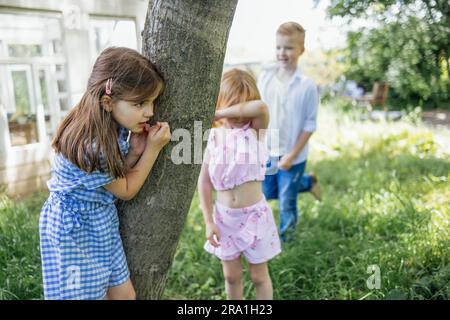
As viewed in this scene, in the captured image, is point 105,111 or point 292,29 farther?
point 292,29

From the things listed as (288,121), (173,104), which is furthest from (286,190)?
(173,104)

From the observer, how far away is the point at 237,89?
1836mm

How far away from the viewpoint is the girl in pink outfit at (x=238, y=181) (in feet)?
6.08

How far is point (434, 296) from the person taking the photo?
1.80 m

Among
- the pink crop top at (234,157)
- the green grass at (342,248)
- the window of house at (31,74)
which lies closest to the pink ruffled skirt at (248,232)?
the pink crop top at (234,157)

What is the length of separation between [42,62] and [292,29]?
2227 mm

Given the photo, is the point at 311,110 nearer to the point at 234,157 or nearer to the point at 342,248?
the point at 342,248

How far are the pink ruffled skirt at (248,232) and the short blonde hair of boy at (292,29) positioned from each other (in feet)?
3.09

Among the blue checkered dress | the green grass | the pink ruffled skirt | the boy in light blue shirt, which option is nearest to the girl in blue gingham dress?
the blue checkered dress

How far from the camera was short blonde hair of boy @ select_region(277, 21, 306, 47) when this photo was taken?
7.51 ft

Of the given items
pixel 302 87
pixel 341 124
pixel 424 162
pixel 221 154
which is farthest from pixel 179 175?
pixel 341 124

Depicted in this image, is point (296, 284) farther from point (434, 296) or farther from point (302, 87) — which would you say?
point (302, 87)

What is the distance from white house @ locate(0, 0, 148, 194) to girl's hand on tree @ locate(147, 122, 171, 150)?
0.70m

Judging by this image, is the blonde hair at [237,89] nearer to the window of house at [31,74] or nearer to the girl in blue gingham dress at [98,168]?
the girl in blue gingham dress at [98,168]
